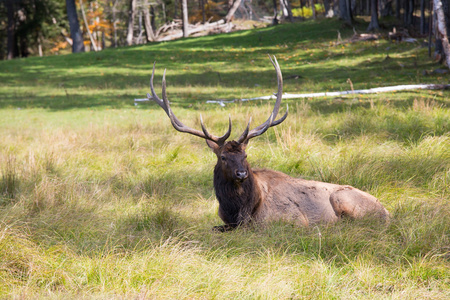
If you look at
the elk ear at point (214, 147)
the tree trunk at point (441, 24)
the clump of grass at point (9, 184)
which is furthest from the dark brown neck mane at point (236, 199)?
the tree trunk at point (441, 24)

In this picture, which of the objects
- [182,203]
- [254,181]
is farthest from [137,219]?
[254,181]

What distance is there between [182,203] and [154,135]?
366 centimetres

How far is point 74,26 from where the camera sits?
110ft

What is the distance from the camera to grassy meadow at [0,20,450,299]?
3869mm

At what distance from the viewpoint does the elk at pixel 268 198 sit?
524 cm

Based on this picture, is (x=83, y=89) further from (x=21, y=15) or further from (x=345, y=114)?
(x=21, y=15)

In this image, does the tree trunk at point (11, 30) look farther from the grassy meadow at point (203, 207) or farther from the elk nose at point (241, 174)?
the elk nose at point (241, 174)

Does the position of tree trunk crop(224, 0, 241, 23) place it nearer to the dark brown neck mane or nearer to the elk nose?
the dark brown neck mane

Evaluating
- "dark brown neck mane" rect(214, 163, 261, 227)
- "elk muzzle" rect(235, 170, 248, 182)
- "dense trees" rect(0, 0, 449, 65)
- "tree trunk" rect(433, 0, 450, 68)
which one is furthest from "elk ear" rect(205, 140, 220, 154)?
"dense trees" rect(0, 0, 449, 65)

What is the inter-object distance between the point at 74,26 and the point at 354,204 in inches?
1284

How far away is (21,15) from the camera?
36906 mm

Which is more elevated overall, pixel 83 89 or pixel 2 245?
pixel 83 89

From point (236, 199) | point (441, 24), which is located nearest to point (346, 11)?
point (441, 24)

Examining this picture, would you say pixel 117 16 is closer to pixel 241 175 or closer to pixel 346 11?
pixel 346 11
